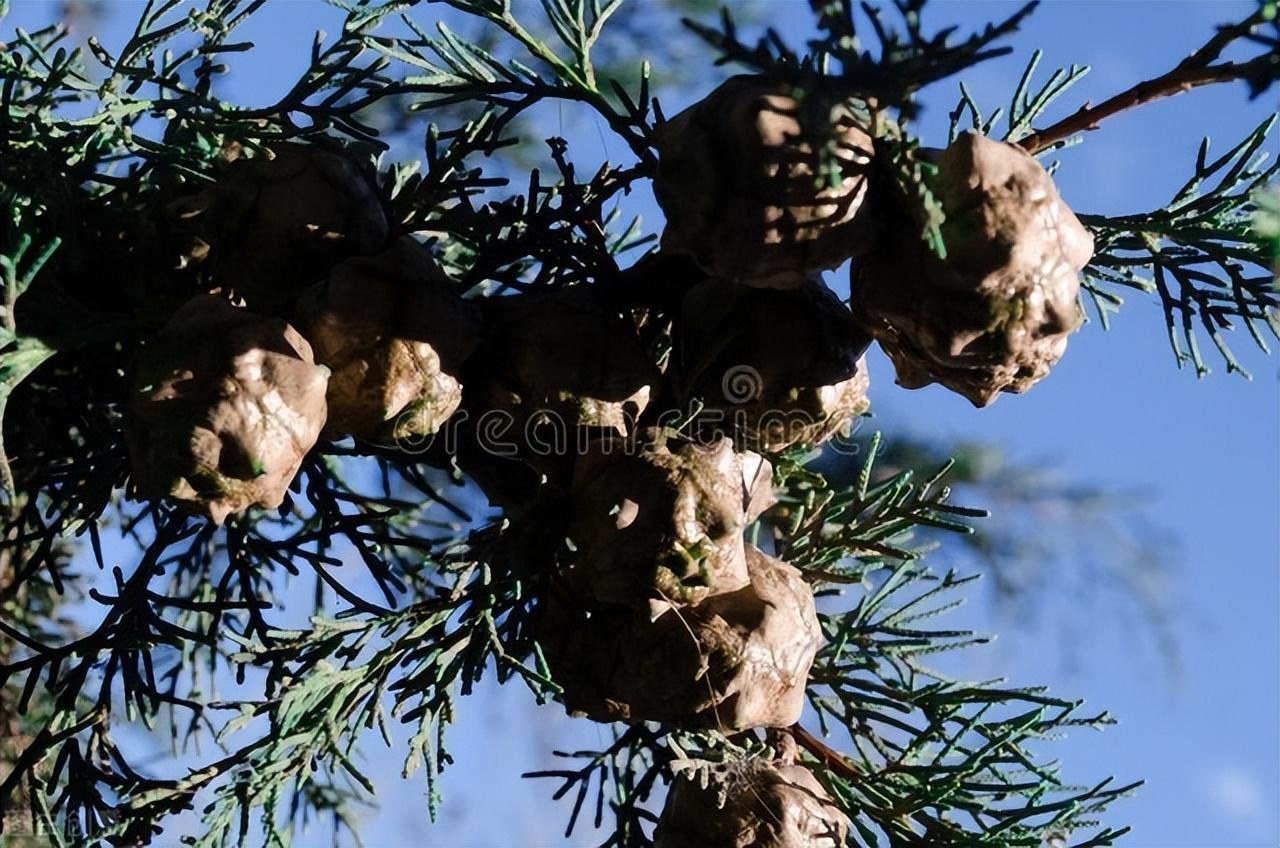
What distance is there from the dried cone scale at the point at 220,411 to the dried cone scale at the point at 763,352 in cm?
45

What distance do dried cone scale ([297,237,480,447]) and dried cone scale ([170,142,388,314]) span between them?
6 cm

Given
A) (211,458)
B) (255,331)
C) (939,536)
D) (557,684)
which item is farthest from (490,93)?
(939,536)

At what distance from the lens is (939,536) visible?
3863 mm

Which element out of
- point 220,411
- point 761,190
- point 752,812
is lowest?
point 752,812

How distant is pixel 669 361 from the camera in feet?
5.65

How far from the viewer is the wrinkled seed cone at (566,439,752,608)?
149 cm

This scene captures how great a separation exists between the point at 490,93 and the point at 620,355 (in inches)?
15.5

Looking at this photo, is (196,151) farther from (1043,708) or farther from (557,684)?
(1043,708)

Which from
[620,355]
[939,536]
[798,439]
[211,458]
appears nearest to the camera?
[211,458]

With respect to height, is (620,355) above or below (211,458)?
above

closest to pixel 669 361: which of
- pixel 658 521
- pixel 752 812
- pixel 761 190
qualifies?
pixel 658 521

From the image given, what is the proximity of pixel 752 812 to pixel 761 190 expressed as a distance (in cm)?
74

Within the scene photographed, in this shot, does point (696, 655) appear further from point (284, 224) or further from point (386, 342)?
point (284, 224)

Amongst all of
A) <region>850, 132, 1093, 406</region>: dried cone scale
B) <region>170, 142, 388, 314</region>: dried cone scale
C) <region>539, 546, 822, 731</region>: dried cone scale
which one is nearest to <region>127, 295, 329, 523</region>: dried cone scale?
<region>170, 142, 388, 314</region>: dried cone scale
